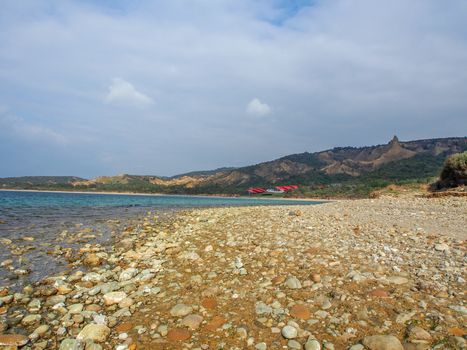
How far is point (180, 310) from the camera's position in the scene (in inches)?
170

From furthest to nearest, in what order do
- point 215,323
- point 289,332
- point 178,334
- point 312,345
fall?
1. point 215,323
2. point 178,334
3. point 289,332
4. point 312,345

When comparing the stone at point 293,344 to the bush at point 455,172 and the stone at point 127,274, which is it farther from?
the bush at point 455,172

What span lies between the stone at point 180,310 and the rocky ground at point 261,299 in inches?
0.9

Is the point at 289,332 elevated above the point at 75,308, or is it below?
above

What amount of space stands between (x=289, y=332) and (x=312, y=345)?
35 centimetres

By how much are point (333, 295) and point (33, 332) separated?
4411 mm

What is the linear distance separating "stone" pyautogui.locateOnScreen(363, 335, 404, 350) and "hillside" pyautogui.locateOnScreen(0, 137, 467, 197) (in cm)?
9134

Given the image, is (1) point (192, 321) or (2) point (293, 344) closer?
(2) point (293, 344)

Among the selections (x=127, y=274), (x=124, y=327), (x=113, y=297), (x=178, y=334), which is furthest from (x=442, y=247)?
(x=127, y=274)

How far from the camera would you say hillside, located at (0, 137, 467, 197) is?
114500 millimetres

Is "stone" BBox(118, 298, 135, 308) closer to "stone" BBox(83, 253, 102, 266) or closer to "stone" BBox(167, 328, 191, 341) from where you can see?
"stone" BBox(167, 328, 191, 341)

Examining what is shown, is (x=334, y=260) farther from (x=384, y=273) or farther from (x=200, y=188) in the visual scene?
(x=200, y=188)

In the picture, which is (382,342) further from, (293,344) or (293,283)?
(293,283)

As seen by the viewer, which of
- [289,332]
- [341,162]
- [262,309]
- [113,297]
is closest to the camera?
[289,332]
